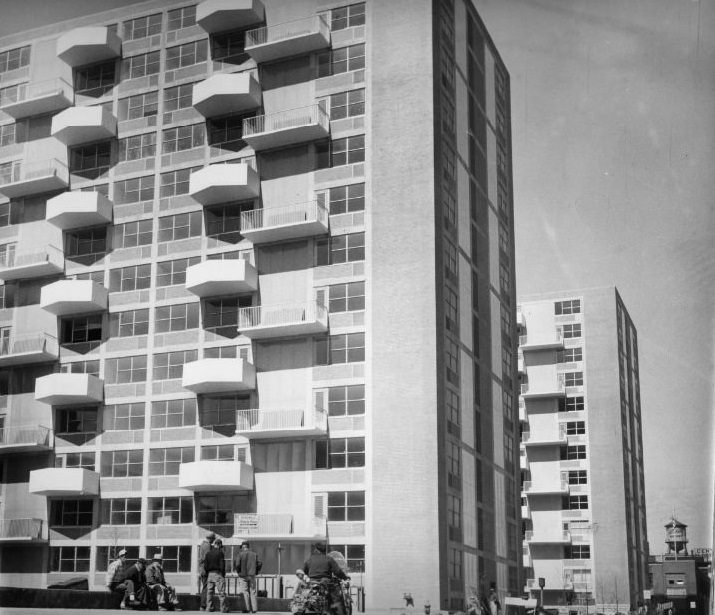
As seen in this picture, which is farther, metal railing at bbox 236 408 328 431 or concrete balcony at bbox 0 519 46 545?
concrete balcony at bbox 0 519 46 545

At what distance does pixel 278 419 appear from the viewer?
41312mm

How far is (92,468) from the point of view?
43.9m

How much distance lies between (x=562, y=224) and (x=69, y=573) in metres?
23.1

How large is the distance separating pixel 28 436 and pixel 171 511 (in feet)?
22.7

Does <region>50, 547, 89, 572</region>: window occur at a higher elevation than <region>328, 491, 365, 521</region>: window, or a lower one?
lower

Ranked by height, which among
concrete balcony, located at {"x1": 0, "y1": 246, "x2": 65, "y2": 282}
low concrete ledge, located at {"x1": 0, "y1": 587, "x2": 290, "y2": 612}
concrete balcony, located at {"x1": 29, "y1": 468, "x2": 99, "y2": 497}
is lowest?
low concrete ledge, located at {"x1": 0, "y1": 587, "x2": 290, "y2": 612}

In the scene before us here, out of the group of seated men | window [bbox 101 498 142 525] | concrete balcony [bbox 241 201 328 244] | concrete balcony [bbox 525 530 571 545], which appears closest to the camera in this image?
the group of seated men

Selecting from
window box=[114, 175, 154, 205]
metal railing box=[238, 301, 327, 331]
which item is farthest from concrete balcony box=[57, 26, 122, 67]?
metal railing box=[238, 301, 327, 331]

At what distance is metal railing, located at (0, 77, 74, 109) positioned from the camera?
158 ft

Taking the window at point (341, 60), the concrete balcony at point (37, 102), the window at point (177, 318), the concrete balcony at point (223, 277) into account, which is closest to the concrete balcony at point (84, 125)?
the concrete balcony at point (37, 102)

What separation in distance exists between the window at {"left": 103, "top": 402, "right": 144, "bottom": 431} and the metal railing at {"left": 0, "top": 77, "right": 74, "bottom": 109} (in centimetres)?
1371

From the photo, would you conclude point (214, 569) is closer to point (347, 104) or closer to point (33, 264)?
point (347, 104)

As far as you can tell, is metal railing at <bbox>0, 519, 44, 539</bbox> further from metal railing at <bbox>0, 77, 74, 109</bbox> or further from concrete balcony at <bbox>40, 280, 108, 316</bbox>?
metal railing at <bbox>0, 77, 74, 109</bbox>

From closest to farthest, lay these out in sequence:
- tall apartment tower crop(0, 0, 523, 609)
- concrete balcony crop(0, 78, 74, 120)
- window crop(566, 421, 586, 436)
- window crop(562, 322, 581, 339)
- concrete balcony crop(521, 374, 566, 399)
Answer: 1. tall apartment tower crop(0, 0, 523, 609)
2. concrete balcony crop(0, 78, 74, 120)
3. window crop(566, 421, 586, 436)
4. concrete balcony crop(521, 374, 566, 399)
5. window crop(562, 322, 581, 339)
